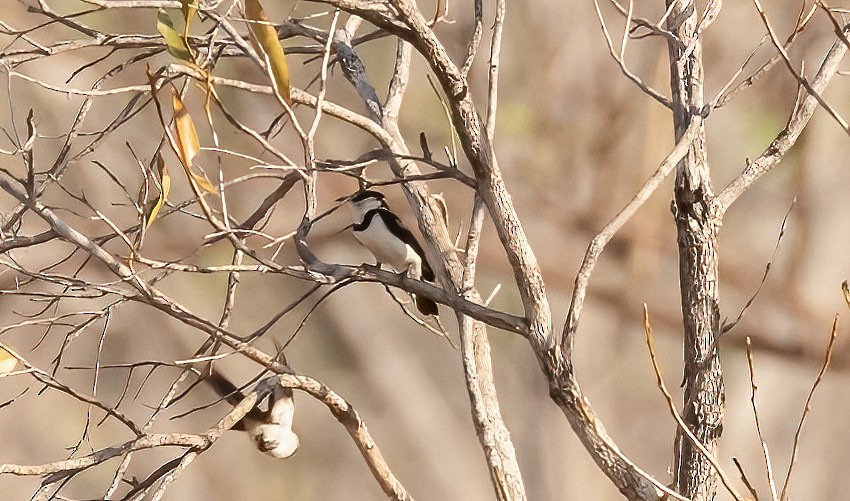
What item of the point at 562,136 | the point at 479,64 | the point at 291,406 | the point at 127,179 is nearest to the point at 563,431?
the point at 562,136

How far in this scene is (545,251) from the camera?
3.94 metres

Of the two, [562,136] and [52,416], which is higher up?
[562,136]

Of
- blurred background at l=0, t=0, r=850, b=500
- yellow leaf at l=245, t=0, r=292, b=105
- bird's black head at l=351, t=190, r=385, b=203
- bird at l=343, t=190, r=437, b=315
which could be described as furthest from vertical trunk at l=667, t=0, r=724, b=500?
blurred background at l=0, t=0, r=850, b=500

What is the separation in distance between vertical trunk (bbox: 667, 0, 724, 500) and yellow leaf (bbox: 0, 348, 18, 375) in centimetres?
85

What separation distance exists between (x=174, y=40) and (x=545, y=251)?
301cm

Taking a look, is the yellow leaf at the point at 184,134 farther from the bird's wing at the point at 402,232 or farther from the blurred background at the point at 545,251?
the blurred background at the point at 545,251

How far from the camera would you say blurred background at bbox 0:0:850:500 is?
3857mm

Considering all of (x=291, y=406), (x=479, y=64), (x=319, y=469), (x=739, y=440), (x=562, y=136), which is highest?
(x=562, y=136)

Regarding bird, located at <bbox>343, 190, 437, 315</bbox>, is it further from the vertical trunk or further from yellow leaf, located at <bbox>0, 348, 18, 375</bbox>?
yellow leaf, located at <bbox>0, 348, 18, 375</bbox>

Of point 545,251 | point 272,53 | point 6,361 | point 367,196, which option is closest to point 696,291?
point 272,53

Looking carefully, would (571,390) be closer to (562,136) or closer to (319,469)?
(562,136)

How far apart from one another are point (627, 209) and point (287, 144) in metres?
2.95

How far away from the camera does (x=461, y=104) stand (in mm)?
1264

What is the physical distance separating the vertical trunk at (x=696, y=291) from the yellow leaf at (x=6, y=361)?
848 mm
